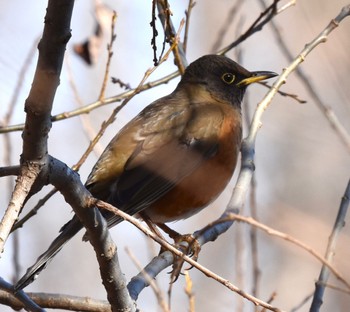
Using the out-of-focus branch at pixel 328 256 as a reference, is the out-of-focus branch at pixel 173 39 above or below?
above

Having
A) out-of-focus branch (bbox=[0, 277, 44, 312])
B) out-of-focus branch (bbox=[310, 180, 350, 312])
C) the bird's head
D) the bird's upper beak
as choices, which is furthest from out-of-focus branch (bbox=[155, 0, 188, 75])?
out-of-focus branch (bbox=[0, 277, 44, 312])

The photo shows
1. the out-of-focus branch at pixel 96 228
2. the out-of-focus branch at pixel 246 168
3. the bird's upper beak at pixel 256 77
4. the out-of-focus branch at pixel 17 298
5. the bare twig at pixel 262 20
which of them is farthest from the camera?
the bird's upper beak at pixel 256 77

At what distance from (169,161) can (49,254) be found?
1458 millimetres

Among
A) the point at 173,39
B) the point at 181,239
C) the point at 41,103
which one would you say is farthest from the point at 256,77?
the point at 41,103

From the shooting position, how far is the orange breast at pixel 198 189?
5152 mm

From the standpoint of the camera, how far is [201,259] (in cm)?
1030

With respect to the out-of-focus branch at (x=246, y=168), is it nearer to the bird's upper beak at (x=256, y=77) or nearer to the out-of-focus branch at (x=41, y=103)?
the bird's upper beak at (x=256, y=77)

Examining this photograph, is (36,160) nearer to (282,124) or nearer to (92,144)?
(92,144)

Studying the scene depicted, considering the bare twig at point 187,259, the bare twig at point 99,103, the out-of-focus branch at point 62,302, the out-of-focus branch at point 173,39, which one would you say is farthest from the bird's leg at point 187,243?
the out-of-focus branch at point 173,39

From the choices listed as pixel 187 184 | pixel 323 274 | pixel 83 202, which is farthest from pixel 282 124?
pixel 83 202

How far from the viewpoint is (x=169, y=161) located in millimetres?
5215

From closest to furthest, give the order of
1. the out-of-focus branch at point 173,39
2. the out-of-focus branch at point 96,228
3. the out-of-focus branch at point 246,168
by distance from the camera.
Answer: the out-of-focus branch at point 96,228 → the out-of-focus branch at point 246,168 → the out-of-focus branch at point 173,39

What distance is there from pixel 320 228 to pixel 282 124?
545 cm

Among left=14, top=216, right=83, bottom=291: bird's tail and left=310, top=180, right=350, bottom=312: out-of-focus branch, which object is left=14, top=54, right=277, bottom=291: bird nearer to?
left=14, top=216, right=83, bottom=291: bird's tail
